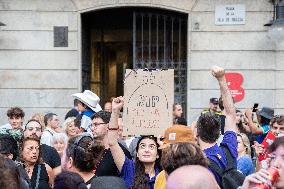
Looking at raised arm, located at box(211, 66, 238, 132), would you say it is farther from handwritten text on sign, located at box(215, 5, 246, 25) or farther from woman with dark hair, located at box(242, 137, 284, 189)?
handwritten text on sign, located at box(215, 5, 246, 25)

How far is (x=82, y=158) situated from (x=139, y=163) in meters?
0.95

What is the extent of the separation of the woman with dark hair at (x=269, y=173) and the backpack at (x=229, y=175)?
1377mm

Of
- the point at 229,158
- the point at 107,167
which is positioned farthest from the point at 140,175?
the point at 229,158

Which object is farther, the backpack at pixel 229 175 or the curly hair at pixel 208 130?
the curly hair at pixel 208 130

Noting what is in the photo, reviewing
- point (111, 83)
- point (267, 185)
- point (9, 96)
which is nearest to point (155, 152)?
point (267, 185)

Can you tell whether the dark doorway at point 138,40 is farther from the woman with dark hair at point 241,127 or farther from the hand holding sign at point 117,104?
the hand holding sign at point 117,104

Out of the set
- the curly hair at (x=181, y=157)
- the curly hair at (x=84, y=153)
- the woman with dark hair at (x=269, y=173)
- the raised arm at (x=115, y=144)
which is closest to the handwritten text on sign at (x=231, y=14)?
the raised arm at (x=115, y=144)

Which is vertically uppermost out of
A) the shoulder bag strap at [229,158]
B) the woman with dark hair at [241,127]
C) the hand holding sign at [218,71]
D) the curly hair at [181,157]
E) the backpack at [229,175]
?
the hand holding sign at [218,71]

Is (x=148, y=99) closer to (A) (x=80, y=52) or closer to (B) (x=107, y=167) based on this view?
(B) (x=107, y=167)

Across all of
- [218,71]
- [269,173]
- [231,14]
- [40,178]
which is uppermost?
[231,14]

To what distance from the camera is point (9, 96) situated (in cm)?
1359

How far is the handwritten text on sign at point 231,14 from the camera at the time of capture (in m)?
13.5

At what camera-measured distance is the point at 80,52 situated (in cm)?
1374

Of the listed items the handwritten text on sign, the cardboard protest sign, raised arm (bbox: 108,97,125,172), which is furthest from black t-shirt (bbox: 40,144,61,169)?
the handwritten text on sign
